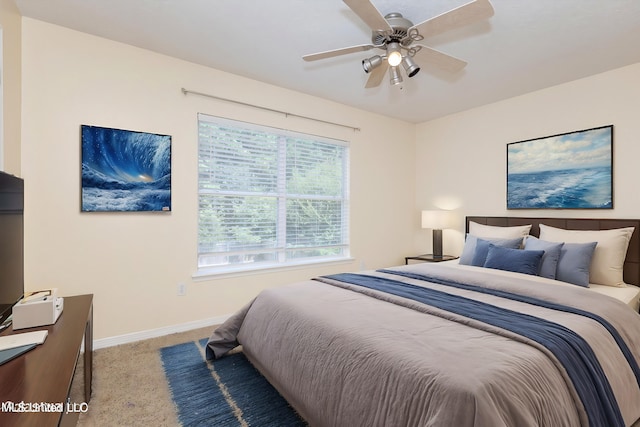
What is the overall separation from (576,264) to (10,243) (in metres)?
3.79

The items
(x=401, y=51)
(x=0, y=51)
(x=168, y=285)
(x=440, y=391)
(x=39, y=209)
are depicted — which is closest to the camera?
(x=440, y=391)

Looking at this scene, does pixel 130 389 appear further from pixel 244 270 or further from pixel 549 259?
pixel 549 259

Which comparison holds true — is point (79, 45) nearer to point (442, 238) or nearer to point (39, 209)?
point (39, 209)

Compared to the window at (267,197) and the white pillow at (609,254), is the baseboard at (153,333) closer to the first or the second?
the window at (267,197)

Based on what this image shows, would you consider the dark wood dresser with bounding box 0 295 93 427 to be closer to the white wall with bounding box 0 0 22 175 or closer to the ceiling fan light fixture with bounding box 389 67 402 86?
the white wall with bounding box 0 0 22 175

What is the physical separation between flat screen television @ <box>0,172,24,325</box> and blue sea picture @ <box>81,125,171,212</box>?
3.28ft

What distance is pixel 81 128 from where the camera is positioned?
2.58m

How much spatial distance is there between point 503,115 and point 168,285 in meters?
4.22

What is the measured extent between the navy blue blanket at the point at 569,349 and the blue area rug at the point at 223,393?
115 centimetres

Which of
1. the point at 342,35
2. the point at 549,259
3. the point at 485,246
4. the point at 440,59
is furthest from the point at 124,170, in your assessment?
the point at 549,259

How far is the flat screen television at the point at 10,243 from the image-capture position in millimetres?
1307

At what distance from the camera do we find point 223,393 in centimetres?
201

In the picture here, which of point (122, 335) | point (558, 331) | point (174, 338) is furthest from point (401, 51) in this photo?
point (122, 335)

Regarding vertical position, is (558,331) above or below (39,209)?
below
